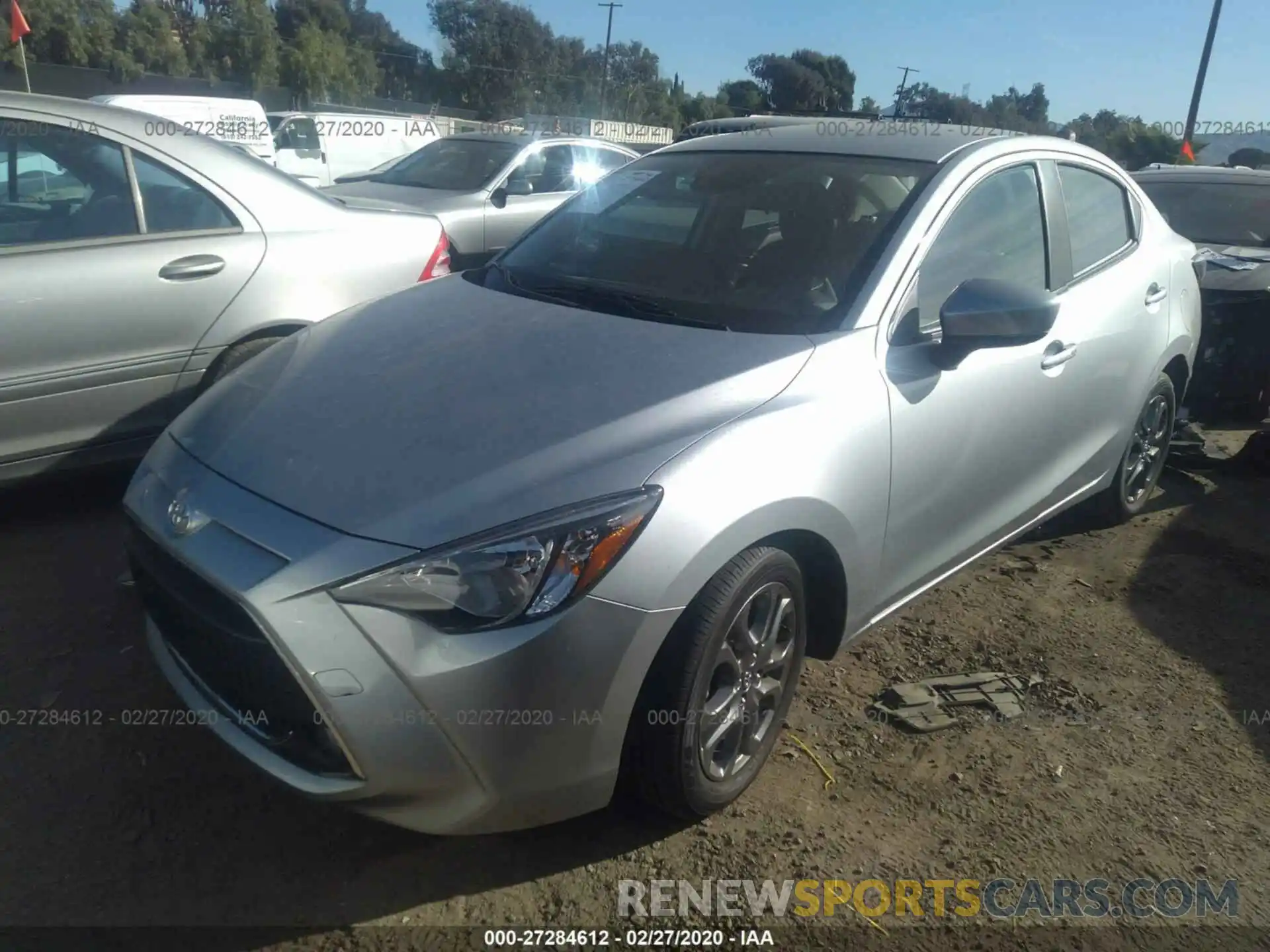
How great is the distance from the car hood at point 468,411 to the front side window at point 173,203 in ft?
4.30

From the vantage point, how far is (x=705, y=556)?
2268mm

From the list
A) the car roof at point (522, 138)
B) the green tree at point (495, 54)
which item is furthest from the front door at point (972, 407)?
the green tree at point (495, 54)

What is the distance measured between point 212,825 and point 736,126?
10628 millimetres

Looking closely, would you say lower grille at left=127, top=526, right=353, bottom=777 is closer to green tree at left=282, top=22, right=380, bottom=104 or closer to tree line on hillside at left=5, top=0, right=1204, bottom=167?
tree line on hillside at left=5, top=0, right=1204, bottom=167

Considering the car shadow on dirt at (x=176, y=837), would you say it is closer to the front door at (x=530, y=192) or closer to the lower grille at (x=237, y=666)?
the lower grille at (x=237, y=666)

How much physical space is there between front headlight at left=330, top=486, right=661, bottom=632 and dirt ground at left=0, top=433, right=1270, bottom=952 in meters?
0.75

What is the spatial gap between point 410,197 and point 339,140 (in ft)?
38.8

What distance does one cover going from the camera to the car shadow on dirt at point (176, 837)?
2289 mm

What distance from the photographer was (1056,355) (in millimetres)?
3510

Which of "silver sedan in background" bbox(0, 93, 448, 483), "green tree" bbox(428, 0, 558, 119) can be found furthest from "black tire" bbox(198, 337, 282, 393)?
"green tree" bbox(428, 0, 558, 119)

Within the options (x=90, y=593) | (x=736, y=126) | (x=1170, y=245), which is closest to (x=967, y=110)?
(x=736, y=126)

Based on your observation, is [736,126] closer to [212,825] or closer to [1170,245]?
[1170,245]

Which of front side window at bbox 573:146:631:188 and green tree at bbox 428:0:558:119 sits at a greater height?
green tree at bbox 428:0:558:119

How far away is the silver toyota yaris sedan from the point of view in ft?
6.84
